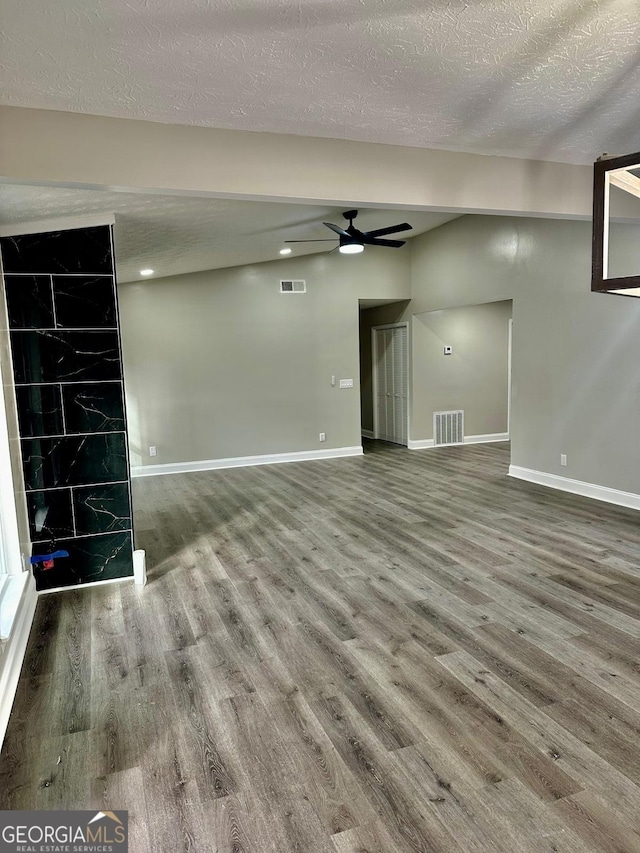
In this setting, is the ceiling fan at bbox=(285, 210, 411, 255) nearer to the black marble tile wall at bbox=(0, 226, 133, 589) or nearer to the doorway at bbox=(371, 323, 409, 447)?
the black marble tile wall at bbox=(0, 226, 133, 589)

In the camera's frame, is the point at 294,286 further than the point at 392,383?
No

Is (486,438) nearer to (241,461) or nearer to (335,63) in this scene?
(241,461)

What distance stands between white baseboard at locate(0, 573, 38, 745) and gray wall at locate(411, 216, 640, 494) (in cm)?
512

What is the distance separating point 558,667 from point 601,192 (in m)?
2.11

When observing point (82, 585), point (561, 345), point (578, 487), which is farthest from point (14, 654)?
point (561, 345)

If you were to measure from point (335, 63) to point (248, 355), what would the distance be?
19.0 ft

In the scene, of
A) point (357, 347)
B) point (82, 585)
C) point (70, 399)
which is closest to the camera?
point (70, 399)

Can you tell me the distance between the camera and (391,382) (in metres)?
9.43

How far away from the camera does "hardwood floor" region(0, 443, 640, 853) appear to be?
1771mm

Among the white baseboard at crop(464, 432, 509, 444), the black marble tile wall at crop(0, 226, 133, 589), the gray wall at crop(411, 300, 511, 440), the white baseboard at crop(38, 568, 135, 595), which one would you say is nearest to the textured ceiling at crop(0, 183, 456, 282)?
the black marble tile wall at crop(0, 226, 133, 589)

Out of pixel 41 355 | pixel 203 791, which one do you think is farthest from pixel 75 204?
pixel 203 791

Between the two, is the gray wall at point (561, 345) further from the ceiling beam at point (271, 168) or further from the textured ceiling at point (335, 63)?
the textured ceiling at point (335, 63)

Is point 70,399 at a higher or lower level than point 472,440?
higher

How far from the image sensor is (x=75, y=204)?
319 cm
